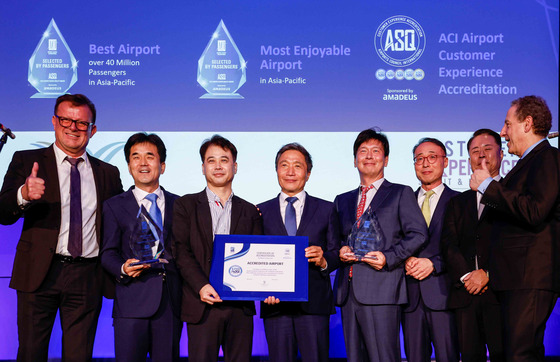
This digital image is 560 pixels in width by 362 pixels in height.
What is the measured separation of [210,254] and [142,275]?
16.5 inches

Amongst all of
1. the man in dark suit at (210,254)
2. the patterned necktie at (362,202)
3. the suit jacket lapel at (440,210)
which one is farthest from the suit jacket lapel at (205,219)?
the suit jacket lapel at (440,210)

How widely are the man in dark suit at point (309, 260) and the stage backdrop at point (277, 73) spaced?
1682 millimetres

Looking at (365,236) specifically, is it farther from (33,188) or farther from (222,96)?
(222,96)

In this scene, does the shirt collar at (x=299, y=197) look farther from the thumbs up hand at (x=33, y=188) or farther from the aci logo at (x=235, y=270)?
the thumbs up hand at (x=33, y=188)

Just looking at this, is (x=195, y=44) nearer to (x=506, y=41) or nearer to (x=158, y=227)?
(x=158, y=227)

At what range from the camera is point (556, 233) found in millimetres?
2914

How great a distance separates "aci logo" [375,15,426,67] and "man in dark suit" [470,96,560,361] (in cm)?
224

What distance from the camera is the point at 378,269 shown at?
325cm

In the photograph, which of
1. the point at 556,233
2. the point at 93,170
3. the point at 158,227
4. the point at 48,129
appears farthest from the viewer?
the point at 48,129

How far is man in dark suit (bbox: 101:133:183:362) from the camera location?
307 centimetres

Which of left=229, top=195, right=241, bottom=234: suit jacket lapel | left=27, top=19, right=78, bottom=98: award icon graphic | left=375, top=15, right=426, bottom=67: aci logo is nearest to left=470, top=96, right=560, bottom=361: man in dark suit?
left=229, top=195, right=241, bottom=234: suit jacket lapel

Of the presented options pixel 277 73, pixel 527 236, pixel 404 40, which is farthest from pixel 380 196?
pixel 404 40

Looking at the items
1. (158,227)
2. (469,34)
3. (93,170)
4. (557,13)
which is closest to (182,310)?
(158,227)

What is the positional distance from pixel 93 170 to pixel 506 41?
155 inches
